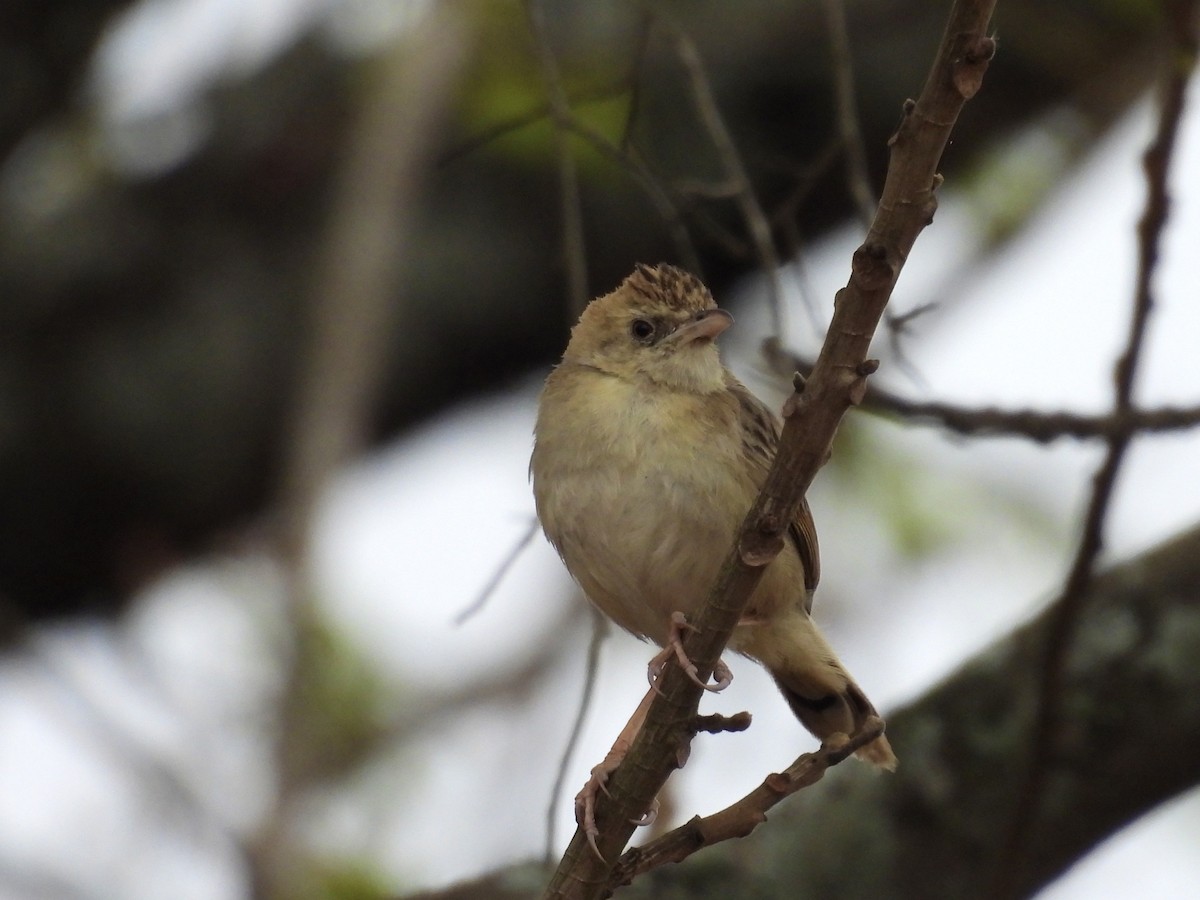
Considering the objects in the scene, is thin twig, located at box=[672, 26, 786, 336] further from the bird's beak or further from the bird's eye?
the bird's eye

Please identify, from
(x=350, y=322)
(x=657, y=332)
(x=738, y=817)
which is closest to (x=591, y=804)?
(x=738, y=817)

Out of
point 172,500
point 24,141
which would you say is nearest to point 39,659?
point 172,500

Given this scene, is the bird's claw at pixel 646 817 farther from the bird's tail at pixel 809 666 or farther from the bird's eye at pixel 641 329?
the bird's eye at pixel 641 329

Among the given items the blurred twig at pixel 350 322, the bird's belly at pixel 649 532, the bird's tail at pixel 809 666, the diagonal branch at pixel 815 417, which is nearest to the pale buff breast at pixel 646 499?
the bird's belly at pixel 649 532

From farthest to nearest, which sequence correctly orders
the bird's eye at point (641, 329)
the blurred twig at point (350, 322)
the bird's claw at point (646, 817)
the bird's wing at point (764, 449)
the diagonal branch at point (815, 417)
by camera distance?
the bird's eye at point (641, 329)
the bird's wing at point (764, 449)
the blurred twig at point (350, 322)
the bird's claw at point (646, 817)
the diagonal branch at point (815, 417)

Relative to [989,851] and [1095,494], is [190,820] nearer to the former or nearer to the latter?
[989,851]

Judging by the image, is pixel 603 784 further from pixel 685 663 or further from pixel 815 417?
pixel 815 417

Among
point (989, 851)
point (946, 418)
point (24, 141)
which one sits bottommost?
point (989, 851)
